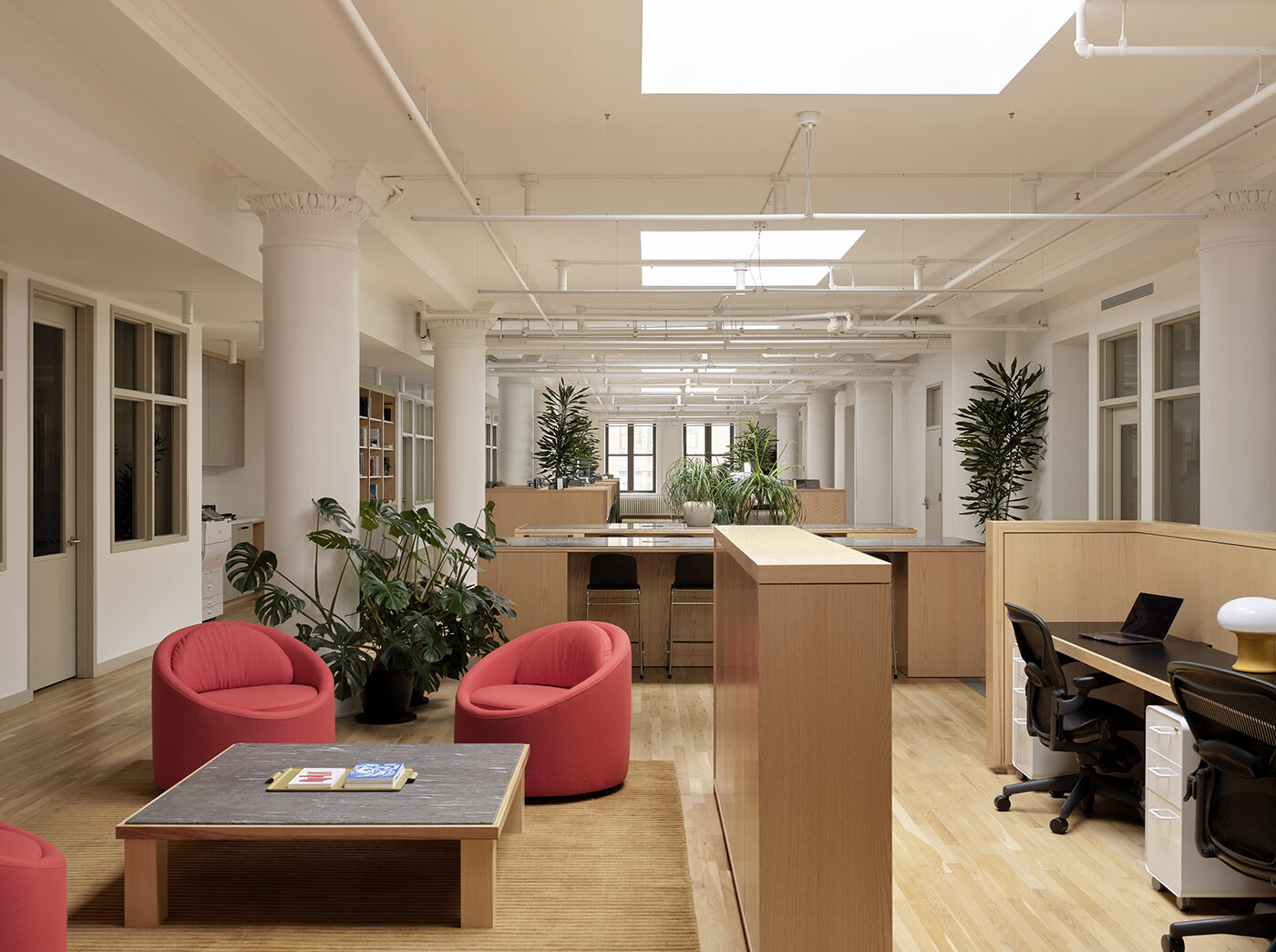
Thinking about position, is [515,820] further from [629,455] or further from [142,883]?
[629,455]

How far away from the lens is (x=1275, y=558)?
3969mm

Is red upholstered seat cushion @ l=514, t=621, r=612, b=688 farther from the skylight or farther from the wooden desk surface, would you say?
the skylight

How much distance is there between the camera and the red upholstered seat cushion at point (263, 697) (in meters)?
4.51

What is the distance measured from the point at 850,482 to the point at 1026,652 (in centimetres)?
1504

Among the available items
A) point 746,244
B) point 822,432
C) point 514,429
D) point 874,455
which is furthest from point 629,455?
point 746,244

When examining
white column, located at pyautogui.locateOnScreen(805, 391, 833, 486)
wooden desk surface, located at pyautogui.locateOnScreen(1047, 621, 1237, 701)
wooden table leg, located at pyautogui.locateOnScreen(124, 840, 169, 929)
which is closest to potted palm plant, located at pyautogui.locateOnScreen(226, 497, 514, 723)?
wooden table leg, located at pyautogui.locateOnScreen(124, 840, 169, 929)

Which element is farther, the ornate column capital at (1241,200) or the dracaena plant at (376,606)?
the ornate column capital at (1241,200)

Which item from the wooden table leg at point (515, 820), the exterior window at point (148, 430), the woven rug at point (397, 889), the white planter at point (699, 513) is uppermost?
the exterior window at point (148, 430)

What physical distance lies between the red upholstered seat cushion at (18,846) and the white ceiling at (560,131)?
9.27ft

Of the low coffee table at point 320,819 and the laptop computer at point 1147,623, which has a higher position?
the laptop computer at point 1147,623

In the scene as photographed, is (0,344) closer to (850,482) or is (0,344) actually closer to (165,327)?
(165,327)

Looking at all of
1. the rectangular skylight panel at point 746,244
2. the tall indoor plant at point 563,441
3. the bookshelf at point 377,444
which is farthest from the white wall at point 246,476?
the rectangular skylight panel at point 746,244

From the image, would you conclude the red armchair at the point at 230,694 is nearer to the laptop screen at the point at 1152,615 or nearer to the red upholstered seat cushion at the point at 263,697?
the red upholstered seat cushion at the point at 263,697

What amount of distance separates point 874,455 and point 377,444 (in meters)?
8.67
